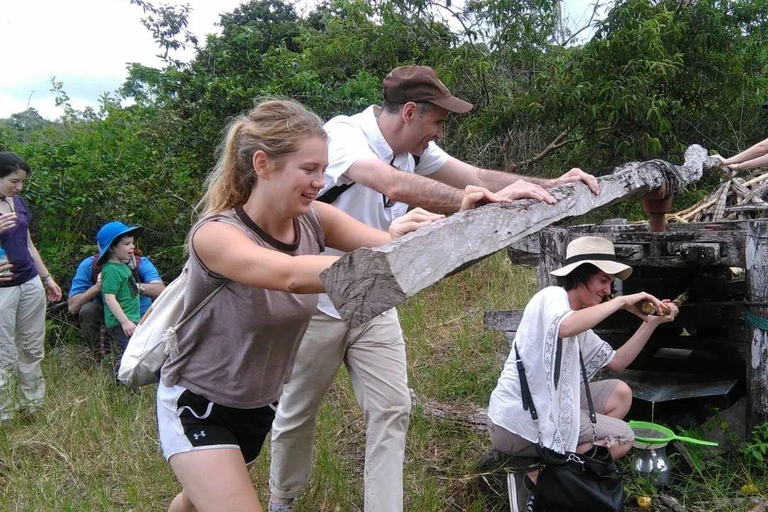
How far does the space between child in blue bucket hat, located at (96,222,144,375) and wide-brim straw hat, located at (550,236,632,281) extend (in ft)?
12.0

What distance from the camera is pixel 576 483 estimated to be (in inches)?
129

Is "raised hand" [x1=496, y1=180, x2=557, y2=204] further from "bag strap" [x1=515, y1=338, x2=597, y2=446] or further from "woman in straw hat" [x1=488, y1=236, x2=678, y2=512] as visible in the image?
"bag strap" [x1=515, y1=338, x2=597, y2=446]

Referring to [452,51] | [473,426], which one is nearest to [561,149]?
[452,51]

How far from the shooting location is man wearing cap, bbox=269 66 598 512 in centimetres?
306

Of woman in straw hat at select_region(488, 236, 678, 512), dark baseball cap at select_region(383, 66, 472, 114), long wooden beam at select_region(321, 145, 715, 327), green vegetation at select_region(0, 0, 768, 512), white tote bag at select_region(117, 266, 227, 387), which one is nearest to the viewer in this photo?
long wooden beam at select_region(321, 145, 715, 327)

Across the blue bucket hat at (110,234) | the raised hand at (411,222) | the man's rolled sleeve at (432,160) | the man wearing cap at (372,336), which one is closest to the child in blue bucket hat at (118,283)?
the blue bucket hat at (110,234)

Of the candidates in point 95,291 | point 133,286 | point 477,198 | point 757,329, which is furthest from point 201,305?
point 95,291

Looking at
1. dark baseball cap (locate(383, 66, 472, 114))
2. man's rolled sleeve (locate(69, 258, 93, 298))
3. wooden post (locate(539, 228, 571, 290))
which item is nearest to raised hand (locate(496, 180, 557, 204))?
dark baseball cap (locate(383, 66, 472, 114))

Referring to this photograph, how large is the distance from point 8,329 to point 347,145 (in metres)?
3.89

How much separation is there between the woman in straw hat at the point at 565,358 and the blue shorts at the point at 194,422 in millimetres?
1651

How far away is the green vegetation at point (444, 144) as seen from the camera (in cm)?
411

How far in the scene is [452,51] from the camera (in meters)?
9.18

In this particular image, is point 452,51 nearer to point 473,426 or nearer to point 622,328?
point 622,328

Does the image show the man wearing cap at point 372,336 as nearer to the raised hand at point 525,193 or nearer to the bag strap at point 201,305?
the raised hand at point 525,193
